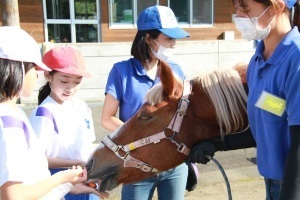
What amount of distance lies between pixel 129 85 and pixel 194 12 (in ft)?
39.4

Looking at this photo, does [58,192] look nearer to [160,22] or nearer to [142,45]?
[142,45]

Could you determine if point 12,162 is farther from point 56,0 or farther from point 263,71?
point 56,0

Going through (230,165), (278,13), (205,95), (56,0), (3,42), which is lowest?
(230,165)

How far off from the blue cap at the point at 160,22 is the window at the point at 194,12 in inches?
451

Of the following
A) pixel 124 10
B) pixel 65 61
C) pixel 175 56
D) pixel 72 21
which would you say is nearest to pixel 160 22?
pixel 65 61

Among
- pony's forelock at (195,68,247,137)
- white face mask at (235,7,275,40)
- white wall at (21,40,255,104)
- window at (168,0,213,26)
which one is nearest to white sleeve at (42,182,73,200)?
pony's forelock at (195,68,247,137)

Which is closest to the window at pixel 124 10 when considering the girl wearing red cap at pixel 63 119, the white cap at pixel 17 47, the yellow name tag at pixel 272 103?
the girl wearing red cap at pixel 63 119

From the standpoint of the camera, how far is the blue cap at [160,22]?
8.22 ft

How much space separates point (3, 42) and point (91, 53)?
9080 millimetres

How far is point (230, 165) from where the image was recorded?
5.50 m

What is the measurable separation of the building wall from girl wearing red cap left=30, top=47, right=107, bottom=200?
9642 millimetres

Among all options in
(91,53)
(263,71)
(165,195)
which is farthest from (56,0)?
(263,71)

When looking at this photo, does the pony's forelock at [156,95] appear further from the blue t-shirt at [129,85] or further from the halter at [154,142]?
the blue t-shirt at [129,85]

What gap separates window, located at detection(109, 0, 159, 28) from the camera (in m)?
12.6
